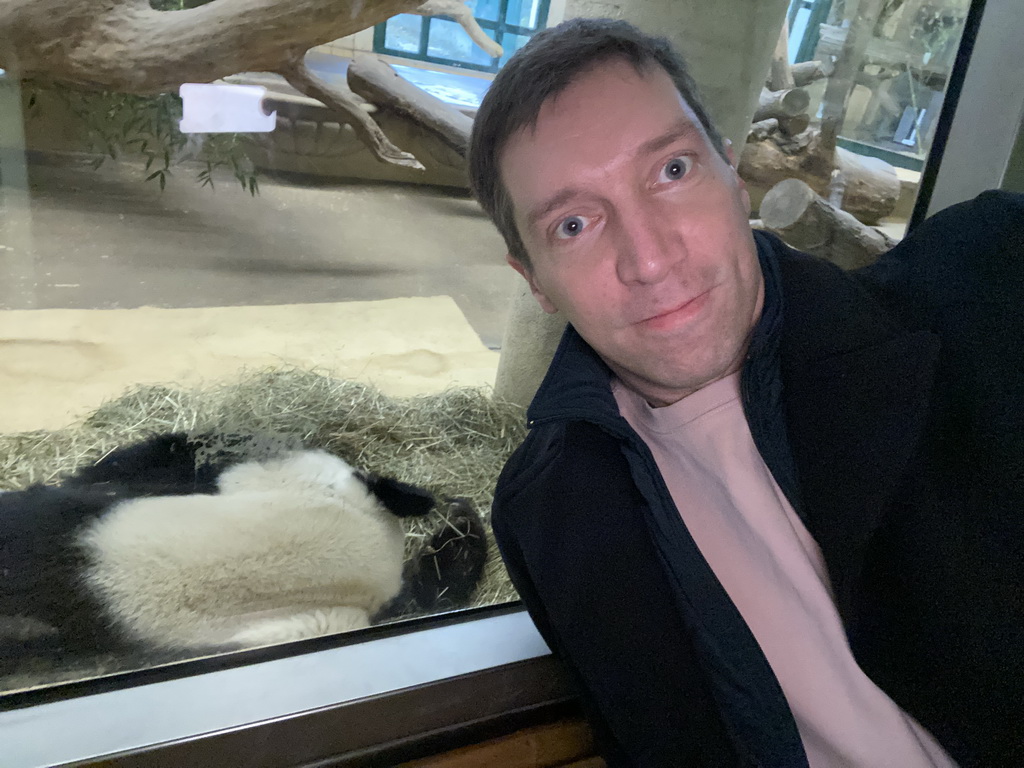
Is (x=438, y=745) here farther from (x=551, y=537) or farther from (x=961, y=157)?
(x=961, y=157)

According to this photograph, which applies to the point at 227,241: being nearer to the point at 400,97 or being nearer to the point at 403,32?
the point at 400,97

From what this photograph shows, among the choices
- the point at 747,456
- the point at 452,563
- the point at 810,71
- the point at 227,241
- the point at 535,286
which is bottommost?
the point at 452,563

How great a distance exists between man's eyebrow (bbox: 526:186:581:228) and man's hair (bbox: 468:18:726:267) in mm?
76

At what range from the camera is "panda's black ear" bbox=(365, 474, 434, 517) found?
1.68 meters

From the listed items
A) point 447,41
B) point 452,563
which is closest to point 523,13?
point 447,41

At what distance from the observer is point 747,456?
99cm

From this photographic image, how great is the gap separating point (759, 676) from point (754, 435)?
1.11 feet

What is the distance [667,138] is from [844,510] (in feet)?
1.89

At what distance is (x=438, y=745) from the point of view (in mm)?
1174

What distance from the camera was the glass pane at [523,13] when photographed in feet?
4.99

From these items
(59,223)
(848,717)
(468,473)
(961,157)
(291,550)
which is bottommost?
(468,473)

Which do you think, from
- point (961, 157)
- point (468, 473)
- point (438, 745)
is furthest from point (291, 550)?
point (961, 157)

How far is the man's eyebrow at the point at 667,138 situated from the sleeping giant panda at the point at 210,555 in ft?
3.40

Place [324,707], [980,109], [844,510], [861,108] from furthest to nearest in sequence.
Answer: [861,108] → [980,109] → [324,707] → [844,510]
